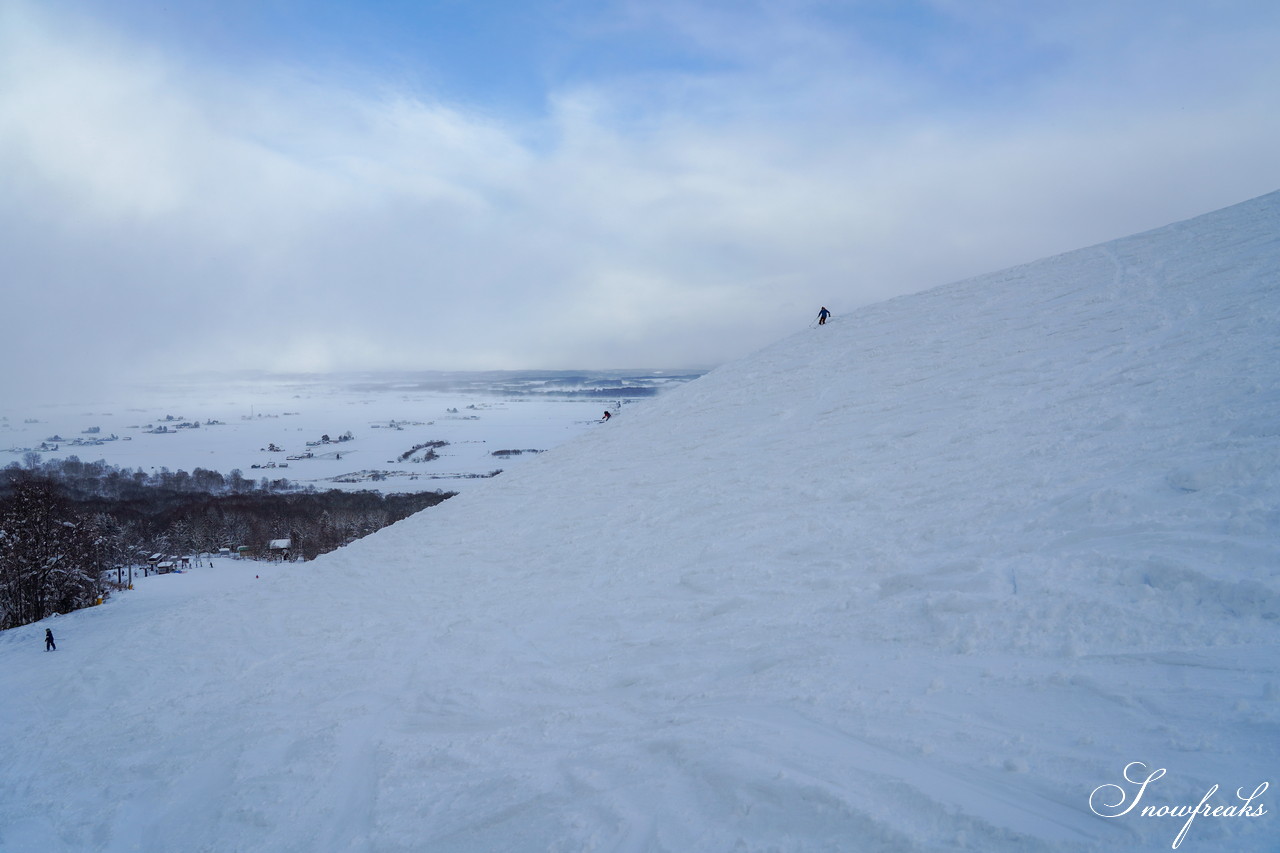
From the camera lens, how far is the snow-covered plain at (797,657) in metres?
3.34

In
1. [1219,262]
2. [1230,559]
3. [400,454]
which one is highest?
[1219,262]

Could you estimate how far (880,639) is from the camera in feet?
15.9

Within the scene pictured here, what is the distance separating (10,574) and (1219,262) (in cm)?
3656

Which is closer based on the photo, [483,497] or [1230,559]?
[1230,559]

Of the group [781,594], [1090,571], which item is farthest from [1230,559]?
[781,594]

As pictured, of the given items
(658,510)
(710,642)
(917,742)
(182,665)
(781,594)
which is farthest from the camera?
(658,510)

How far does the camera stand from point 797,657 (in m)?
4.93

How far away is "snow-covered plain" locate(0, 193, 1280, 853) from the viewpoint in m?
Answer: 3.34

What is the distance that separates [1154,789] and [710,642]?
3.28 metres

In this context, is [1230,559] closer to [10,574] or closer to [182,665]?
[182,665]

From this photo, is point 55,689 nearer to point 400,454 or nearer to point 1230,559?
point 1230,559

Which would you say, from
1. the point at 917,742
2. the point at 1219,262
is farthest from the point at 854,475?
the point at 1219,262

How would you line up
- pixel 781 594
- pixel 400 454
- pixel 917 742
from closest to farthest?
pixel 917 742
pixel 781 594
pixel 400 454

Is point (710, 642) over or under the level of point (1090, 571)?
under
